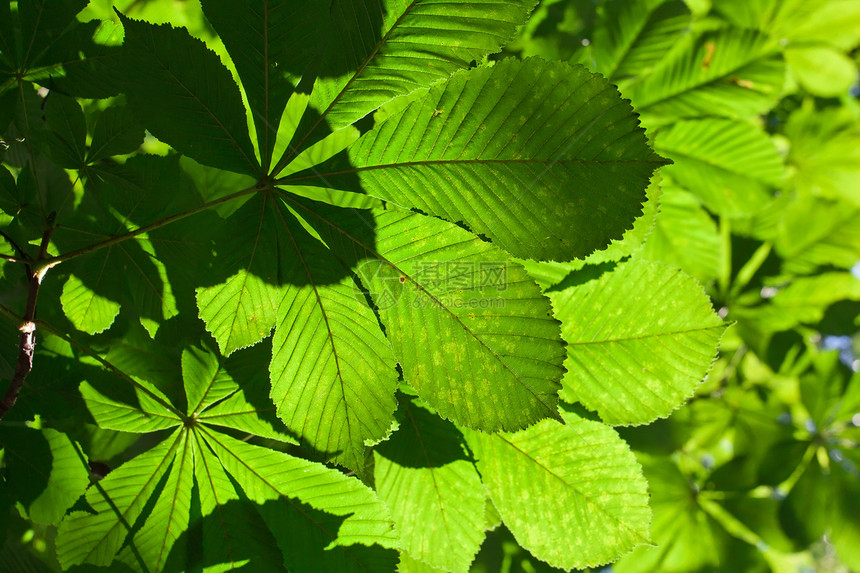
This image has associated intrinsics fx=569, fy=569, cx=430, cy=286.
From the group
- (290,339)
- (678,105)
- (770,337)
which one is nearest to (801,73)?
(678,105)

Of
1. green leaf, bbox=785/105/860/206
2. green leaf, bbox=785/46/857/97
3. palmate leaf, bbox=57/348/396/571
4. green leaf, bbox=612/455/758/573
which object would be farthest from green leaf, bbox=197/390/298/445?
green leaf, bbox=785/105/860/206

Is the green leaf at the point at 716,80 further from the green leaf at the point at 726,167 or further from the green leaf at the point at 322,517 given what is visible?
the green leaf at the point at 322,517

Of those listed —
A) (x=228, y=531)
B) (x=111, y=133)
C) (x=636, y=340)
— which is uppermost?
(x=111, y=133)

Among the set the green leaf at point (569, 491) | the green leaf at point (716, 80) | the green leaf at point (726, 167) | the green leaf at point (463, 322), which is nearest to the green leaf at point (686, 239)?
the green leaf at point (726, 167)

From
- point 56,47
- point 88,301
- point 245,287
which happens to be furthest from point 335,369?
point 56,47

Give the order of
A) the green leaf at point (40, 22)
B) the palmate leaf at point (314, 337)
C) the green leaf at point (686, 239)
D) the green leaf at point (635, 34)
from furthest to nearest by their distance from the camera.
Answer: the green leaf at point (686, 239)
the green leaf at point (635, 34)
the green leaf at point (40, 22)
the palmate leaf at point (314, 337)

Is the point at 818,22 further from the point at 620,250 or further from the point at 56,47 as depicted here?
the point at 56,47

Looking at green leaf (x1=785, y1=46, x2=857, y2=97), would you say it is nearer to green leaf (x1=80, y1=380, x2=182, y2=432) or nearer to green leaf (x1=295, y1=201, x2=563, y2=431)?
green leaf (x1=295, y1=201, x2=563, y2=431)
